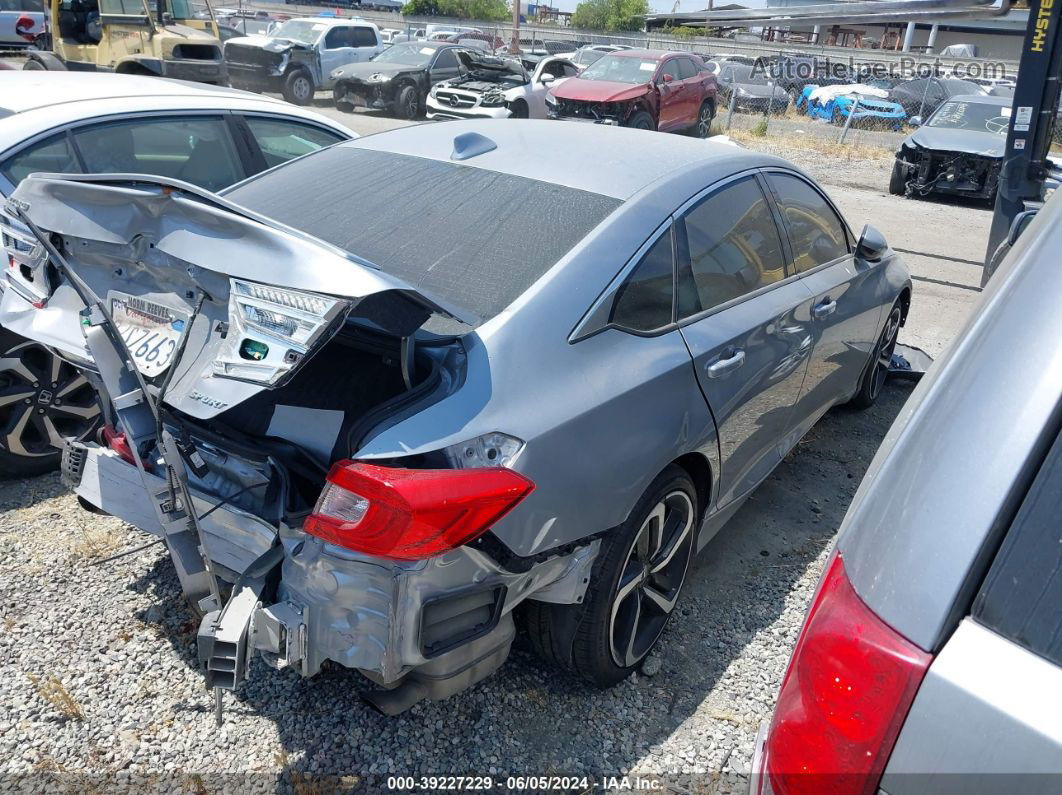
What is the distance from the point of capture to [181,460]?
219 cm

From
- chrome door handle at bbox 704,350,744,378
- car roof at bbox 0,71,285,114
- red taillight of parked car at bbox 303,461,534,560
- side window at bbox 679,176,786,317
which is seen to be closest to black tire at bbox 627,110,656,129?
car roof at bbox 0,71,285,114

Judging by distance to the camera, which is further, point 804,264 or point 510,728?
point 804,264

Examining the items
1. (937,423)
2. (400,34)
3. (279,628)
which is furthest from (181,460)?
(400,34)

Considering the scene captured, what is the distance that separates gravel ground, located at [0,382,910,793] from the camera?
239 cm

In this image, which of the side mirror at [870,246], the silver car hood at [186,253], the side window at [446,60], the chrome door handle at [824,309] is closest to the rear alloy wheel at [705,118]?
the side window at [446,60]

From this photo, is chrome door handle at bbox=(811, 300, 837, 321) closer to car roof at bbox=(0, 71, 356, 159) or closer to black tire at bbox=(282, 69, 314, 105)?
car roof at bbox=(0, 71, 356, 159)

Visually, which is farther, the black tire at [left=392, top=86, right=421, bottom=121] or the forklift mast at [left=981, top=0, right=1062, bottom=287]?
the black tire at [left=392, top=86, right=421, bottom=121]

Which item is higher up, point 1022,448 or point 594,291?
point 1022,448

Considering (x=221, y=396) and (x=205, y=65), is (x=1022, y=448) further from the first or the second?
(x=205, y=65)

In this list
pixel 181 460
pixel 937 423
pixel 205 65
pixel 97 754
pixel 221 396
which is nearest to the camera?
pixel 937 423

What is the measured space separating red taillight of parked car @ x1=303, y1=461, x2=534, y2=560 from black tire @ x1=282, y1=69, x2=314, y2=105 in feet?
61.4

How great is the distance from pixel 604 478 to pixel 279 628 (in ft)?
3.04

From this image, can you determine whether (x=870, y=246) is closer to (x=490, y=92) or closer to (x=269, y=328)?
(x=269, y=328)

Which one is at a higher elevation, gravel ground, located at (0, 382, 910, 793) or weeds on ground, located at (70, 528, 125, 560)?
weeds on ground, located at (70, 528, 125, 560)
